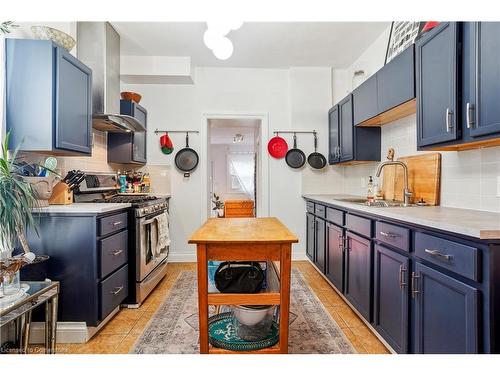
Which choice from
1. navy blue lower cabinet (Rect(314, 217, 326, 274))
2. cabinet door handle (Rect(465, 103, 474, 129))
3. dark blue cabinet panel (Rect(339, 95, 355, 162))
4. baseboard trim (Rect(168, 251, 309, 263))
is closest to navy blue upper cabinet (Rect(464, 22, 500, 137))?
cabinet door handle (Rect(465, 103, 474, 129))

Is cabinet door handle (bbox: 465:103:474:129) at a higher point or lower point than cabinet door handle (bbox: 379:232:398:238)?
higher

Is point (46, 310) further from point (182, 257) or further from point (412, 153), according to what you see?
point (412, 153)

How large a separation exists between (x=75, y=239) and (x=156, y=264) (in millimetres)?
1209

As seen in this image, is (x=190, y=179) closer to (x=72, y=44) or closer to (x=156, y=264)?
(x=156, y=264)

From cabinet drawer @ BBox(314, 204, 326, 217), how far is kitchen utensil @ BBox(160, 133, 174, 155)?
2.18 m

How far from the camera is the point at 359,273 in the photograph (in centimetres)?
233

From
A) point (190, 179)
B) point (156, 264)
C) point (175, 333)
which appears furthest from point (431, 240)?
point (190, 179)

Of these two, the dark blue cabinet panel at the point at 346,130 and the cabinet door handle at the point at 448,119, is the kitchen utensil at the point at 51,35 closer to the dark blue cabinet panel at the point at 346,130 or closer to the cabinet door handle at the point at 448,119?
the cabinet door handle at the point at 448,119

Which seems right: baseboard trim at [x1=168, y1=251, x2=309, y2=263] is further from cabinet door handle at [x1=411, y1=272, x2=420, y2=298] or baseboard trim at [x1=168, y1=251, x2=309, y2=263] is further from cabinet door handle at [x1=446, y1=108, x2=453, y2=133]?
cabinet door handle at [x1=446, y1=108, x2=453, y2=133]

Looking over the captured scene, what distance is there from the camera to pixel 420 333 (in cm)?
156

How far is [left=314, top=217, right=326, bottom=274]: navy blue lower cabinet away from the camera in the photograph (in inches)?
131

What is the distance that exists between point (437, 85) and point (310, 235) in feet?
8.19

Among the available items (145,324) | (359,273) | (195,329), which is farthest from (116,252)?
(359,273)

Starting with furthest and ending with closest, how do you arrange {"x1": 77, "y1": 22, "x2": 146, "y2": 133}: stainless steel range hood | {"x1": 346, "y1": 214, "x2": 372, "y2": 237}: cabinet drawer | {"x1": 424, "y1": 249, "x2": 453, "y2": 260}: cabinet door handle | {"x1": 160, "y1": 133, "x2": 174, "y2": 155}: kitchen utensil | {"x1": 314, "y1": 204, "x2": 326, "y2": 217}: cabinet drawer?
{"x1": 160, "y1": 133, "x2": 174, "y2": 155}: kitchen utensil
{"x1": 314, "y1": 204, "x2": 326, "y2": 217}: cabinet drawer
{"x1": 77, "y1": 22, "x2": 146, "y2": 133}: stainless steel range hood
{"x1": 346, "y1": 214, "x2": 372, "y2": 237}: cabinet drawer
{"x1": 424, "y1": 249, "x2": 453, "y2": 260}: cabinet door handle
